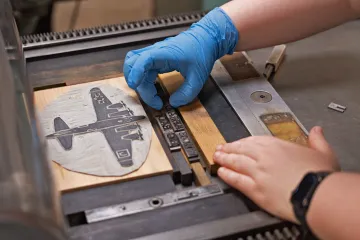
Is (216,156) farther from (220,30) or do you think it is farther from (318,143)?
(220,30)

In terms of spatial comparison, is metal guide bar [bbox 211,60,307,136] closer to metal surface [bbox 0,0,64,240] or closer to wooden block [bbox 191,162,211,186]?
wooden block [bbox 191,162,211,186]

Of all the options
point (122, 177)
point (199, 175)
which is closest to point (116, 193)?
point (122, 177)

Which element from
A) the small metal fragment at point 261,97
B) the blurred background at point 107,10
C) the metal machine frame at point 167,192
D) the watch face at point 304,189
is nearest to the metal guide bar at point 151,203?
the metal machine frame at point 167,192

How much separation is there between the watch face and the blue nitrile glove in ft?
1.12

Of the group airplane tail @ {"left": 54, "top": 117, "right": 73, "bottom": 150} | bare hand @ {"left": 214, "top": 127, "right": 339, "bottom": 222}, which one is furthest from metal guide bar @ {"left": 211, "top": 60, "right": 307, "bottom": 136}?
airplane tail @ {"left": 54, "top": 117, "right": 73, "bottom": 150}

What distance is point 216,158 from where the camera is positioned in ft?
3.06

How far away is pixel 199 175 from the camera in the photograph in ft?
3.07

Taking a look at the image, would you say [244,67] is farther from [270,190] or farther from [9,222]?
[9,222]

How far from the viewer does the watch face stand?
800 mm

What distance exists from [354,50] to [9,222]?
1.06 metres

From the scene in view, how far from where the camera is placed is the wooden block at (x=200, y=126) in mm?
965

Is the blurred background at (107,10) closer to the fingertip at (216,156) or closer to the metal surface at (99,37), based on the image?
the metal surface at (99,37)

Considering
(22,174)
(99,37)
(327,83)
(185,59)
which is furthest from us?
(99,37)

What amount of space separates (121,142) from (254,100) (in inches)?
11.8
